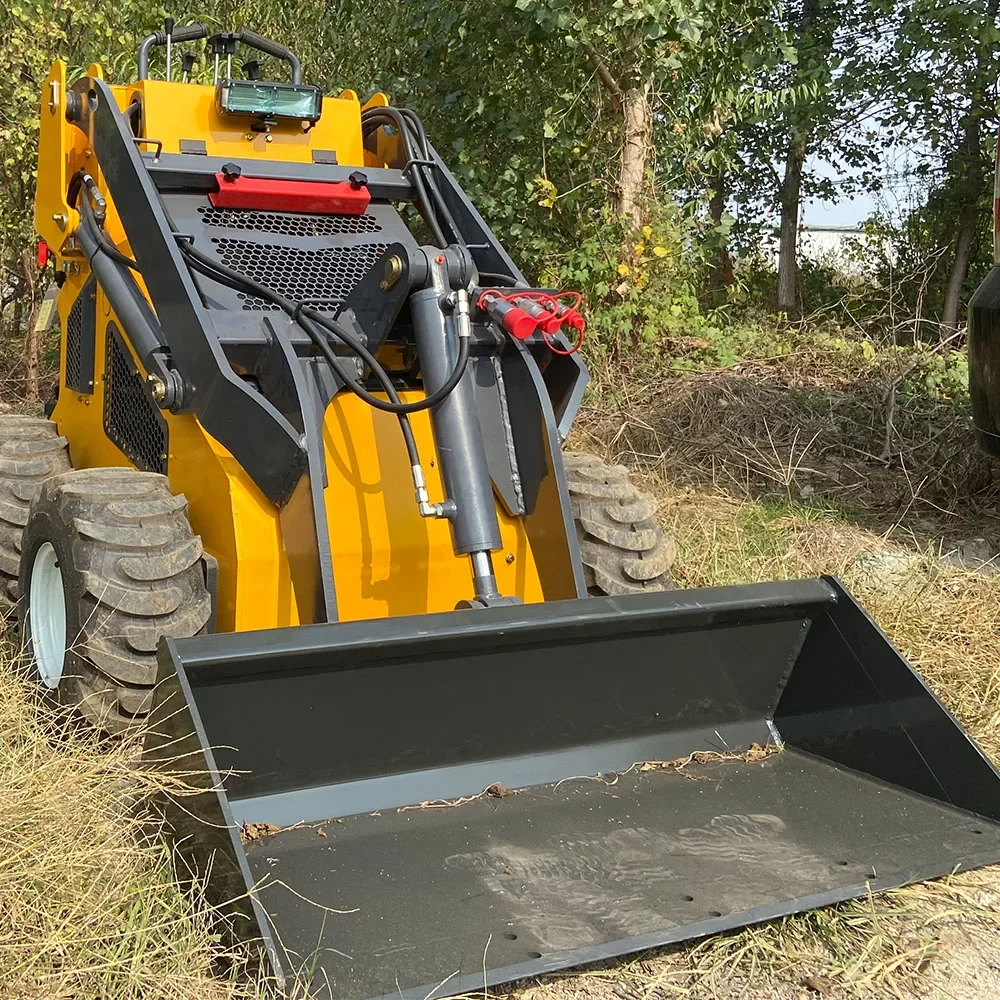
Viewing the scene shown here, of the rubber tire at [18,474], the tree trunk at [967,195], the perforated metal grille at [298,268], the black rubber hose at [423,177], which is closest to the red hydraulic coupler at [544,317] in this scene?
the perforated metal grille at [298,268]

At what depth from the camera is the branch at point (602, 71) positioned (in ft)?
22.6

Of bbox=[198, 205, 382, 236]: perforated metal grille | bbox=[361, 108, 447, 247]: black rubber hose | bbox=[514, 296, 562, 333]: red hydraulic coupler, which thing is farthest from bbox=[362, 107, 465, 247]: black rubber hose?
bbox=[514, 296, 562, 333]: red hydraulic coupler

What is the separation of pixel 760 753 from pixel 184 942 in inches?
63.6

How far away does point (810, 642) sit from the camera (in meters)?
3.16

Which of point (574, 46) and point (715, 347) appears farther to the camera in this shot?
point (715, 347)

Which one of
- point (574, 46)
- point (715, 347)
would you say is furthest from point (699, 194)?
point (574, 46)

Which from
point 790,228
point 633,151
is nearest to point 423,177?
point 633,151

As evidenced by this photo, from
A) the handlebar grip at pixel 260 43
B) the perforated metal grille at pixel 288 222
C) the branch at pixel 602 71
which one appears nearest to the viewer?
the perforated metal grille at pixel 288 222

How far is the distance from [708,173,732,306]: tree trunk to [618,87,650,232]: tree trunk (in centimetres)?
409

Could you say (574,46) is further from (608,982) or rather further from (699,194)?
(608,982)

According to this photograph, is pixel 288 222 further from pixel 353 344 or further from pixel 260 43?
pixel 353 344

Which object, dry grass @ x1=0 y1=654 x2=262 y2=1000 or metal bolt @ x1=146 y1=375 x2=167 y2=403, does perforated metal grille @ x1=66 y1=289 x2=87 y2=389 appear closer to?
metal bolt @ x1=146 y1=375 x2=167 y2=403

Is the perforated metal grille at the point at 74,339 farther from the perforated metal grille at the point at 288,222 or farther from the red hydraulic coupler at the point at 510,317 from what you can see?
the red hydraulic coupler at the point at 510,317

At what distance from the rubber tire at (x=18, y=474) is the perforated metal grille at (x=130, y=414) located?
285 mm
